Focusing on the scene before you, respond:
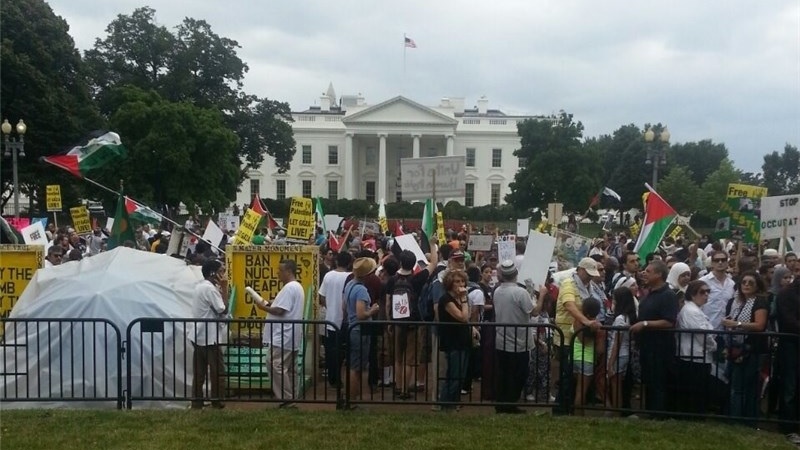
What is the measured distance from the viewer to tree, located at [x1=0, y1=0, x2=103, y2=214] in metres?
35.0

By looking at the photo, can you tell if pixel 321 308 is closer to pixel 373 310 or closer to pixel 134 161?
pixel 373 310

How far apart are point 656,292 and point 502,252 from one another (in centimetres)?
432

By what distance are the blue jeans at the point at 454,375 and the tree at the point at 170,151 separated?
121 ft

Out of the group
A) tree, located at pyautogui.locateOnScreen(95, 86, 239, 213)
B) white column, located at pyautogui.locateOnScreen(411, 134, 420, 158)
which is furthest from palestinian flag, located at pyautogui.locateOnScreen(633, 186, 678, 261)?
white column, located at pyautogui.locateOnScreen(411, 134, 420, 158)

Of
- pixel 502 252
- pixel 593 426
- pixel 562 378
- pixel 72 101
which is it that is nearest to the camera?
pixel 593 426

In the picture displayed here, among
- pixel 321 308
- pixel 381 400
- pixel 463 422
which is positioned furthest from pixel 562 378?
pixel 321 308

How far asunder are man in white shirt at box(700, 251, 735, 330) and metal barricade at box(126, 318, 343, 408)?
13.6ft

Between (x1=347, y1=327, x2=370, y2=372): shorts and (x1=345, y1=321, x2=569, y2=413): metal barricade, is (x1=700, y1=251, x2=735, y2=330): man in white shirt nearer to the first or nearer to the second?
(x1=345, y1=321, x2=569, y2=413): metal barricade

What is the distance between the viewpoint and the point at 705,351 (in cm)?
675

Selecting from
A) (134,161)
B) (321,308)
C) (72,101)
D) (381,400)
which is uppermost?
(72,101)

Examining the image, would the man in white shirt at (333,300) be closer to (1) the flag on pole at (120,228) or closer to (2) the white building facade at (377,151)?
(1) the flag on pole at (120,228)

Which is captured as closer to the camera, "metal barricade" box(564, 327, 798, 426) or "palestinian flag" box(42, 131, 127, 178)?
"metal barricade" box(564, 327, 798, 426)

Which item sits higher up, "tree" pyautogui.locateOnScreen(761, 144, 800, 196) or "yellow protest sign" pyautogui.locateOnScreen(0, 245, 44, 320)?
"tree" pyautogui.locateOnScreen(761, 144, 800, 196)

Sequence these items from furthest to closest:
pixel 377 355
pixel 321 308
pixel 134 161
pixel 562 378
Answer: pixel 134 161 < pixel 321 308 < pixel 377 355 < pixel 562 378
